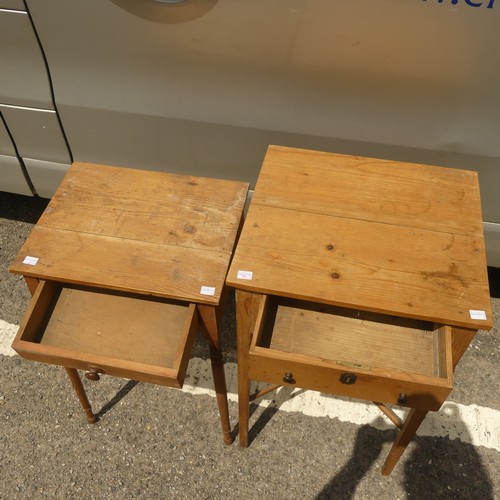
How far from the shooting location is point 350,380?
1.45m

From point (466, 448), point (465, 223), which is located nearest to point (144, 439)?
point (466, 448)

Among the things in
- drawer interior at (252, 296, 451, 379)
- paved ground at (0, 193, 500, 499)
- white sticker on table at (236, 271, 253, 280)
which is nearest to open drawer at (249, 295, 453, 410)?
drawer interior at (252, 296, 451, 379)

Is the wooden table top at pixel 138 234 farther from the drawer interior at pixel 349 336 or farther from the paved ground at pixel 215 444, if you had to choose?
the paved ground at pixel 215 444

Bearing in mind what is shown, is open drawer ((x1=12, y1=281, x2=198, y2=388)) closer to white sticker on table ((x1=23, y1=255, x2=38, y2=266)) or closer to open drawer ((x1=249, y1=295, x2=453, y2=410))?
white sticker on table ((x1=23, y1=255, x2=38, y2=266))

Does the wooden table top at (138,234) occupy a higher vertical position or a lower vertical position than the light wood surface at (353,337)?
higher

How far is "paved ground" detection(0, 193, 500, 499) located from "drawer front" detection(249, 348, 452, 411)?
775 millimetres

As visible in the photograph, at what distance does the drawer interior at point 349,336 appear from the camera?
1.62m

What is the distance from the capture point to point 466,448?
2.18 meters

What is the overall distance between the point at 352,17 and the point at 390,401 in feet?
4.16

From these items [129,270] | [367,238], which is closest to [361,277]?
[367,238]

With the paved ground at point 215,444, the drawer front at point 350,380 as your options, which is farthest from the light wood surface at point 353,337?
the paved ground at point 215,444

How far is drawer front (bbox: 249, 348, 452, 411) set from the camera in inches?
55.1

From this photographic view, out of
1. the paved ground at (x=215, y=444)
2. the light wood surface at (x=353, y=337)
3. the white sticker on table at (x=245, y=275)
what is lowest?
the paved ground at (x=215, y=444)

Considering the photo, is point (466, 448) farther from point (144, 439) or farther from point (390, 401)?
point (144, 439)
